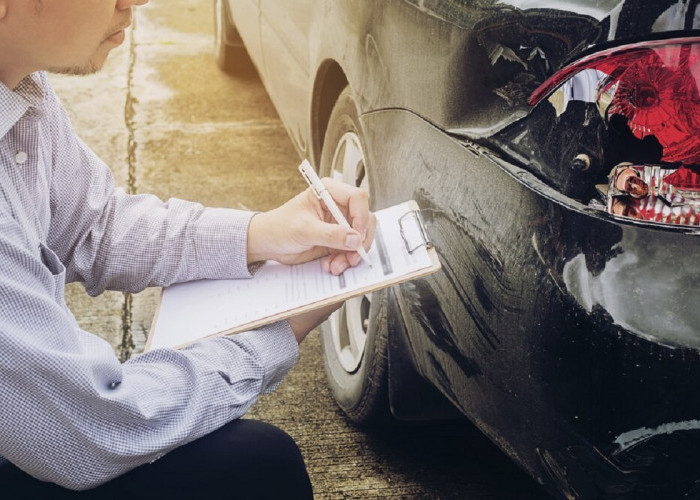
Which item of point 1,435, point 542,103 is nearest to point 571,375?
point 542,103

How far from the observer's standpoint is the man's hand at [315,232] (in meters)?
1.56

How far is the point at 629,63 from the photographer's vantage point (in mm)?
1265

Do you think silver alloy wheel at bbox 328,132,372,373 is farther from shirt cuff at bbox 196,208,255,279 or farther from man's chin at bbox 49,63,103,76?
man's chin at bbox 49,63,103,76

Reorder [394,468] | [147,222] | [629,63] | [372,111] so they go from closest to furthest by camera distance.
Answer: [629,63] → [147,222] → [372,111] → [394,468]

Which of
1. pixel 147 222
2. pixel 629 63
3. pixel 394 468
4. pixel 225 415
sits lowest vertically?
pixel 394 468

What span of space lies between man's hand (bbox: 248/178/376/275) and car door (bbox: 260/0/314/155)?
1133 mm

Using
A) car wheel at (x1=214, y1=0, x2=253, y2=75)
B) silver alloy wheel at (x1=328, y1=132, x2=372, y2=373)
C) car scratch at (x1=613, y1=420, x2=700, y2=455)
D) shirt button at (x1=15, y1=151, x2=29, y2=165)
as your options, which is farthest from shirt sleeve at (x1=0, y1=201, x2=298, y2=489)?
car wheel at (x1=214, y1=0, x2=253, y2=75)

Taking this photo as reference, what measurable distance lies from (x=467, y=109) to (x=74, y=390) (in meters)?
0.81

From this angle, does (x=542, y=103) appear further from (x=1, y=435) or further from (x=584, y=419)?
(x=1, y=435)

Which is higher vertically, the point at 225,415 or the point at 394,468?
the point at 225,415

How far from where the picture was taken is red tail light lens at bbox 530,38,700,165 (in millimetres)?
1241

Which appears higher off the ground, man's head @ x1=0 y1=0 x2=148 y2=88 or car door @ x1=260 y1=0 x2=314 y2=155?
man's head @ x1=0 y1=0 x2=148 y2=88

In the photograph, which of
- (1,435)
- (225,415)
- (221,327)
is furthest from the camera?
(221,327)

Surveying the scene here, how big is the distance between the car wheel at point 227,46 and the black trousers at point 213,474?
3.78 meters
